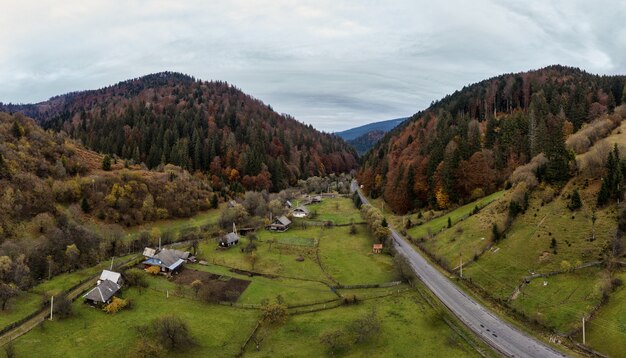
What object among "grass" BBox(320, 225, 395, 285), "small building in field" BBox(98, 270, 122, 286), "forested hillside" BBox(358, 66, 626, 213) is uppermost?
"forested hillside" BBox(358, 66, 626, 213)

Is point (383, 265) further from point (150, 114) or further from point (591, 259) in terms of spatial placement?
point (150, 114)

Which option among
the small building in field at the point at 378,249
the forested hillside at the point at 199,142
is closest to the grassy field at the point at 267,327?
the small building in field at the point at 378,249

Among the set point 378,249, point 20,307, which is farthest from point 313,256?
point 20,307

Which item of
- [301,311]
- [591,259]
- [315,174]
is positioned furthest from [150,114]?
[591,259]

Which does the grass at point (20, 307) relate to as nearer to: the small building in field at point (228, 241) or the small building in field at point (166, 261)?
the small building in field at point (166, 261)

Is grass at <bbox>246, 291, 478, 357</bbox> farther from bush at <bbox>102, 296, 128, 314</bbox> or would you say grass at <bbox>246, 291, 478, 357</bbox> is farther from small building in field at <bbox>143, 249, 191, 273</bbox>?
small building in field at <bbox>143, 249, 191, 273</bbox>

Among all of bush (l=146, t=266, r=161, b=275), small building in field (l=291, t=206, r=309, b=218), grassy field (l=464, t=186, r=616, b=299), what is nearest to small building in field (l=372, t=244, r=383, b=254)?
grassy field (l=464, t=186, r=616, b=299)
